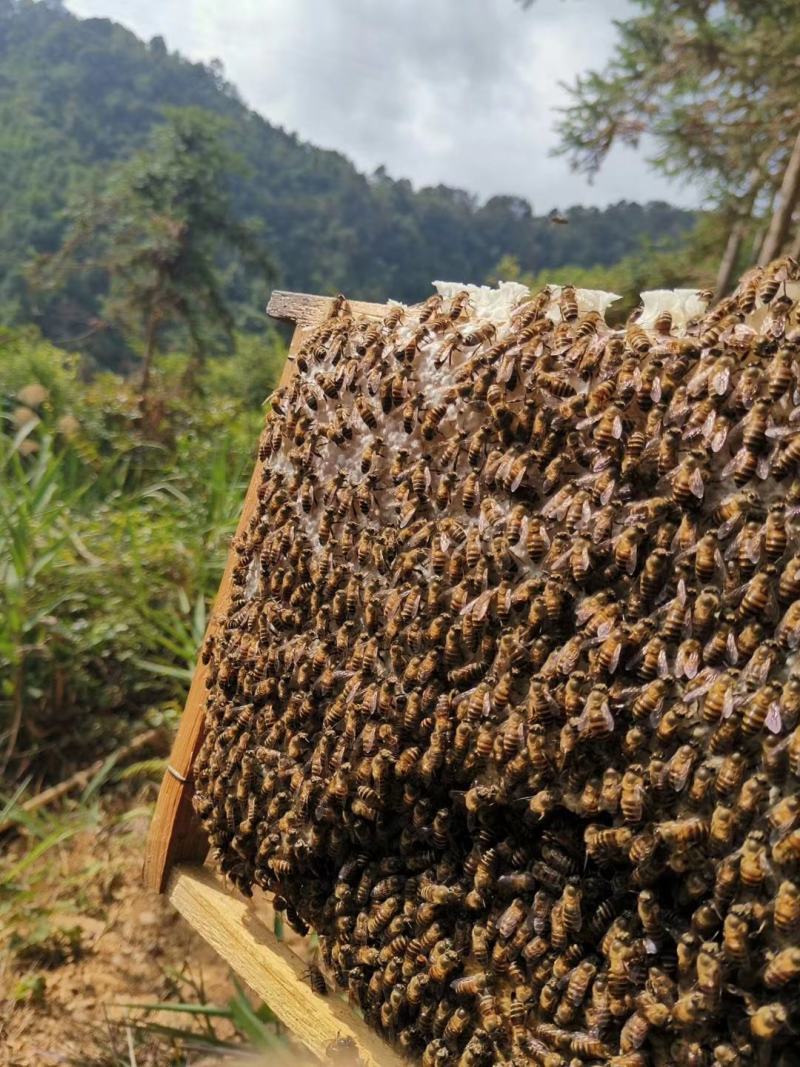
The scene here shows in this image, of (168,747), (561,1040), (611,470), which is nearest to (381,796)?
(561,1040)

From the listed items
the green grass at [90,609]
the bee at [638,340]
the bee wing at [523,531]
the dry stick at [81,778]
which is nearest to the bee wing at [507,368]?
the bee at [638,340]

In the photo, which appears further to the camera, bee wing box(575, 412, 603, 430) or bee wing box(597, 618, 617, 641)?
bee wing box(575, 412, 603, 430)

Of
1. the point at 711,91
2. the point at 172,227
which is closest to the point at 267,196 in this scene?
the point at 172,227

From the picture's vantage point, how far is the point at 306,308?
3.28m

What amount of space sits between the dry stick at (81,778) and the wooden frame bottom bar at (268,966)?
3537mm

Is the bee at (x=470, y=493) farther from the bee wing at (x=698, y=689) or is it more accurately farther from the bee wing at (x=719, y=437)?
the bee wing at (x=698, y=689)

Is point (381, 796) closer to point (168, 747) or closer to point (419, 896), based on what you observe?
point (419, 896)

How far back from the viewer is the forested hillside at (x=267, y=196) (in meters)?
65.1

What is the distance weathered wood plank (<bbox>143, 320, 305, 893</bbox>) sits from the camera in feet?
10.6

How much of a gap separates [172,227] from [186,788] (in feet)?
66.0

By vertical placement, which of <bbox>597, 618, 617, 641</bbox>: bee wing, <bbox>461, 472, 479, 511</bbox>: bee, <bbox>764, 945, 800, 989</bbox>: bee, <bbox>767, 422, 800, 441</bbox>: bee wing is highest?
<bbox>767, 422, 800, 441</bbox>: bee wing

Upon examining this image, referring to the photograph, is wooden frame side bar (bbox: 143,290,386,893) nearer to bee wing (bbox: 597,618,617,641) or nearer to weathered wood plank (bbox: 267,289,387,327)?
weathered wood plank (bbox: 267,289,387,327)

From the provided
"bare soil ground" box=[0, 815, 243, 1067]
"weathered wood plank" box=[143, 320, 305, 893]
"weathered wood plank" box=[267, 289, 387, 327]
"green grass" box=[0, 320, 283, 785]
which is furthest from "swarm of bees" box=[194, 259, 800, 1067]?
"green grass" box=[0, 320, 283, 785]

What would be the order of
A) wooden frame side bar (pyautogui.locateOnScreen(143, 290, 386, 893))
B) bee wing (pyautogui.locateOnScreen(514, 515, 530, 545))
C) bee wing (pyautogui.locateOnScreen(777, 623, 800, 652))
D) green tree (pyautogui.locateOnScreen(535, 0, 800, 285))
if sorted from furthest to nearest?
green tree (pyautogui.locateOnScreen(535, 0, 800, 285)) < wooden frame side bar (pyautogui.locateOnScreen(143, 290, 386, 893)) < bee wing (pyautogui.locateOnScreen(514, 515, 530, 545)) < bee wing (pyautogui.locateOnScreen(777, 623, 800, 652))
